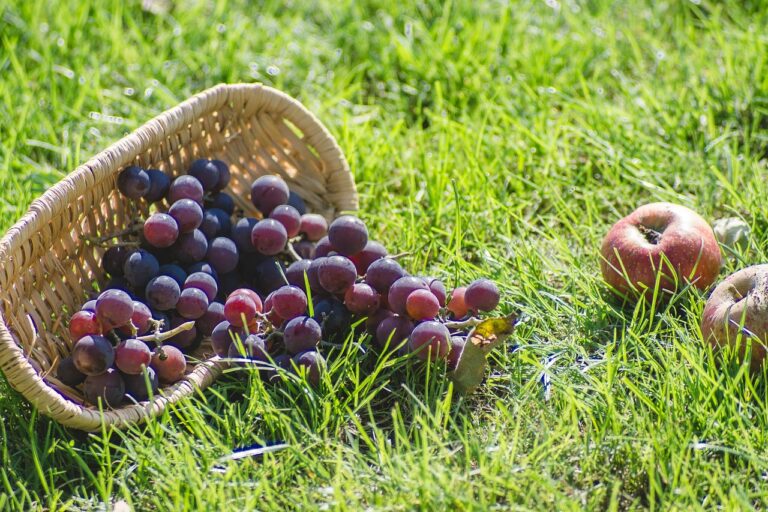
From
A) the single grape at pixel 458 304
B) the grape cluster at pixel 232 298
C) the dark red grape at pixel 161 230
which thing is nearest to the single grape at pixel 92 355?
the grape cluster at pixel 232 298

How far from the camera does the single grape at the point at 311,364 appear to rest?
186cm

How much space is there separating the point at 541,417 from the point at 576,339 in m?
0.32

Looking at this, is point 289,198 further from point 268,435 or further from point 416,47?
point 416,47

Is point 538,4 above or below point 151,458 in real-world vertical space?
above

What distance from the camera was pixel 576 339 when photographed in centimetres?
205

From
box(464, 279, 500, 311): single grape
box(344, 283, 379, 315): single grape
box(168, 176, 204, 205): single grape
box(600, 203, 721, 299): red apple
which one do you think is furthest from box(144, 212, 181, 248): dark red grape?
box(600, 203, 721, 299): red apple

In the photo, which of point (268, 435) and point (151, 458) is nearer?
point (151, 458)

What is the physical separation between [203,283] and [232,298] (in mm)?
104

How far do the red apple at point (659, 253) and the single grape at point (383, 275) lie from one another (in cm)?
53

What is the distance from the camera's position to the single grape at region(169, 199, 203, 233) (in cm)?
208

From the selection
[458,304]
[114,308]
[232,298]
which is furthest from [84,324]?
[458,304]

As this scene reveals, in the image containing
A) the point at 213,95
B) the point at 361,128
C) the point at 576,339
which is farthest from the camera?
the point at 361,128

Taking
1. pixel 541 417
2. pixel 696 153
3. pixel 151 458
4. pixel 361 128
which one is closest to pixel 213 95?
pixel 361 128

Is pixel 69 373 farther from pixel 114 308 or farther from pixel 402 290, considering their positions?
pixel 402 290
